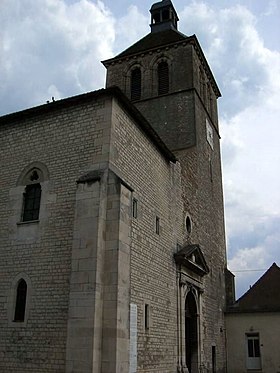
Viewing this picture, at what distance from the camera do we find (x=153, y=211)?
43.8ft

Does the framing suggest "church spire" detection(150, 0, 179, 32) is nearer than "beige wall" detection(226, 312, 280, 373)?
No

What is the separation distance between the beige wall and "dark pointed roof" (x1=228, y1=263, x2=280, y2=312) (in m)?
0.27

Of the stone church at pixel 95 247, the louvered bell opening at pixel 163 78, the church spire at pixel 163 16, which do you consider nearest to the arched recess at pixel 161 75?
the louvered bell opening at pixel 163 78

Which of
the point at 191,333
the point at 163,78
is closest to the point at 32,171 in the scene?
the point at 191,333

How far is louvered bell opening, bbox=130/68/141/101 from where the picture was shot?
21709mm

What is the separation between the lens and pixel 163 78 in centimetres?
2145

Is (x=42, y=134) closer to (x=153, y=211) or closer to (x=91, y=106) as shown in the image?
(x=91, y=106)

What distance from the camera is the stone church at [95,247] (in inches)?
378

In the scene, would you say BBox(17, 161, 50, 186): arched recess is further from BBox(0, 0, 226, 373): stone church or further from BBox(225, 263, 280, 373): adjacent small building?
BBox(225, 263, 280, 373): adjacent small building

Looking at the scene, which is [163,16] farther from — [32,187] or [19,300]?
[19,300]

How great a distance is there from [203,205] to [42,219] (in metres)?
9.78

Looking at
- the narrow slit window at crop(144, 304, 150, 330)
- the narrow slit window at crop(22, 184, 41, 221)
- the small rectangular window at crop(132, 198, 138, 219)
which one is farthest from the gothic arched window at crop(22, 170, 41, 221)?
the narrow slit window at crop(144, 304, 150, 330)

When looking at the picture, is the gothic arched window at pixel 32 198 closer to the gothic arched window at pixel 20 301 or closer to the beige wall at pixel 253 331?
the gothic arched window at pixel 20 301

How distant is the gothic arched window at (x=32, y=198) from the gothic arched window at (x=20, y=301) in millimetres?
1717
